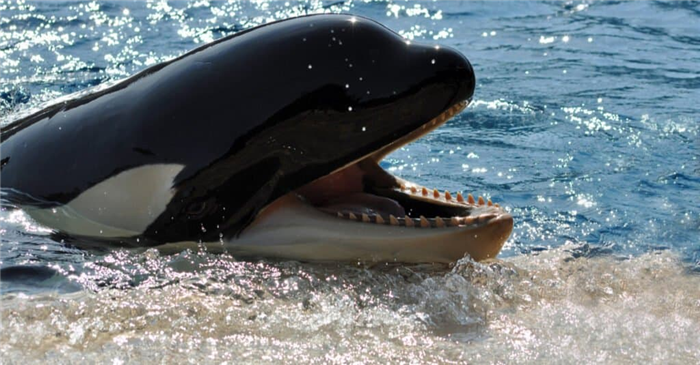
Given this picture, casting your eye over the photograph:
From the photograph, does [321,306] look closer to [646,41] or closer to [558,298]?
[558,298]

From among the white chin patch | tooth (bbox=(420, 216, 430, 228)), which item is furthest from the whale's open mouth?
the white chin patch

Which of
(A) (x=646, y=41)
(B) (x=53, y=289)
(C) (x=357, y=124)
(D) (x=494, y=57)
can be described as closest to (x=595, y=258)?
(C) (x=357, y=124)

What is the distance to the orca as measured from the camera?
4.85m

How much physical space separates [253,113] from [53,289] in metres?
1.18

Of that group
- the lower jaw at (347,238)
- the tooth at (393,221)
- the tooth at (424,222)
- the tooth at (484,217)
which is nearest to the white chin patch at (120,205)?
the lower jaw at (347,238)

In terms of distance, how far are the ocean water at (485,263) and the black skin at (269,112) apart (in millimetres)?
330

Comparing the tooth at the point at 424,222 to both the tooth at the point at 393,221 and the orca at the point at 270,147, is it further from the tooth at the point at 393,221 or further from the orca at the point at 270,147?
the tooth at the point at 393,221

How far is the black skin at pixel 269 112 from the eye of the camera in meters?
4.84

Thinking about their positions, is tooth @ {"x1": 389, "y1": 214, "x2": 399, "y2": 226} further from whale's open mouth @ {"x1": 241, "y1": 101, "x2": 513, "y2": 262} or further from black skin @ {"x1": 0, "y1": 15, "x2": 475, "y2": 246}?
black skin @ {"x1": 0, "y1": 15, "x2": 475, "y2": 246}

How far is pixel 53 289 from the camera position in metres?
4.71

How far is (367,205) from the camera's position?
526 centimetres

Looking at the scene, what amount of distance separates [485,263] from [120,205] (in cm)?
181

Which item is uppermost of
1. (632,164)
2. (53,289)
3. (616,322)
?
(53,289)

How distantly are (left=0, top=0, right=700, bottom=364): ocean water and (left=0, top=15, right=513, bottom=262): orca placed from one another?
150mm
